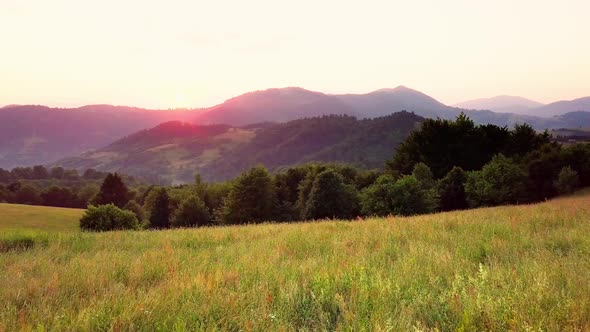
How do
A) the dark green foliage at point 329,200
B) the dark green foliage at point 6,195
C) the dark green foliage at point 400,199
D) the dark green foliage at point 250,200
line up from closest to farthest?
the dark green foliage at point 400,199, the dark green foliage at point 329,200, the dark green foliage at point 250,200, the dark green foliage at point 6,195

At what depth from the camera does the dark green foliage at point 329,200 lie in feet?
169

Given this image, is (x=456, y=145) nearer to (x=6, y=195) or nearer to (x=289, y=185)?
(x=289, y=185)

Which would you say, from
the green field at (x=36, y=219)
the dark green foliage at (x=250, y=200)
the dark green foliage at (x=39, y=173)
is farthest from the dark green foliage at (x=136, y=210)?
the dark green foliage at (x=39, y=173)

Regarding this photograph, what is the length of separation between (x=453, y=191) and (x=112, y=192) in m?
74.7

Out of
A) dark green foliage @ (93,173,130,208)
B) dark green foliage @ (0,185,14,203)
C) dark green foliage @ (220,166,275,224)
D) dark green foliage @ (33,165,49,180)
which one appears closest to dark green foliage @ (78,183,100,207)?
dark green foliage @ (0,185,14,203)

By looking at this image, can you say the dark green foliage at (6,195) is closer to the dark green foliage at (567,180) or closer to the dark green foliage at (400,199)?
the dark green foliage at (400,199)

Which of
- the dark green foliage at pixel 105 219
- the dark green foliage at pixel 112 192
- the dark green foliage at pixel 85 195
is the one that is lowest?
the dark green foliage at pixel 85 195

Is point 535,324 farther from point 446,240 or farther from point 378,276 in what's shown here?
point 446,240

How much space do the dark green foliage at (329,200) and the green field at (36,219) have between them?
31.7 meters

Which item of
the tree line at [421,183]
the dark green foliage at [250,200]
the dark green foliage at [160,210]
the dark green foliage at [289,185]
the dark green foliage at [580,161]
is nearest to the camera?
the tree line at [421,183]

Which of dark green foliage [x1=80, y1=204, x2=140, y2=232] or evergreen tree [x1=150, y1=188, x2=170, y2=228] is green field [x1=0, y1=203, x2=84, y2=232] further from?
evergreen tree [x1=150, y1=188, x2=170, y2=228]

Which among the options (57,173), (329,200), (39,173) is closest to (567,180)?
(329,200)

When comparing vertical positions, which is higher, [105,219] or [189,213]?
[105,219]

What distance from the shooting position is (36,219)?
2202 inches
